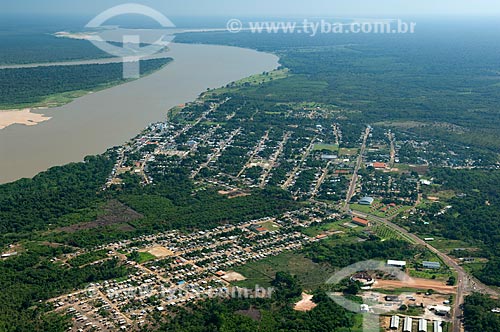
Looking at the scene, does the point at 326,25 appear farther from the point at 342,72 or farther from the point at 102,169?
the point at 102,169

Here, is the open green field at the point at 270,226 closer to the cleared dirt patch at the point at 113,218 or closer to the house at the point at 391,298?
the cleared dirt patch at the point at 113,218

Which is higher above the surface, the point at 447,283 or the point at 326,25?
the point at 326,25

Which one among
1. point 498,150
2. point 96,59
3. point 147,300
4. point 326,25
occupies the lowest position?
point 147,300

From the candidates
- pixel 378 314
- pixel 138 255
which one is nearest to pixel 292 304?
pixel 378 314

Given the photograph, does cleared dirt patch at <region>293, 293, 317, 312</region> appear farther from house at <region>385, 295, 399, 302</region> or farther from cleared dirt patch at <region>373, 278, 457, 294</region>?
cleared dirt patch at <region>373, 278, 457, 294</region>

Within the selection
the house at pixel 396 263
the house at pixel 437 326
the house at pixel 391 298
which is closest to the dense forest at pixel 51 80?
the house at pixel 396 263

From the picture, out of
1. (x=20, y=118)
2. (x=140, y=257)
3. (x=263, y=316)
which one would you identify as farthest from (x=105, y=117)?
(x=263, y=316)
